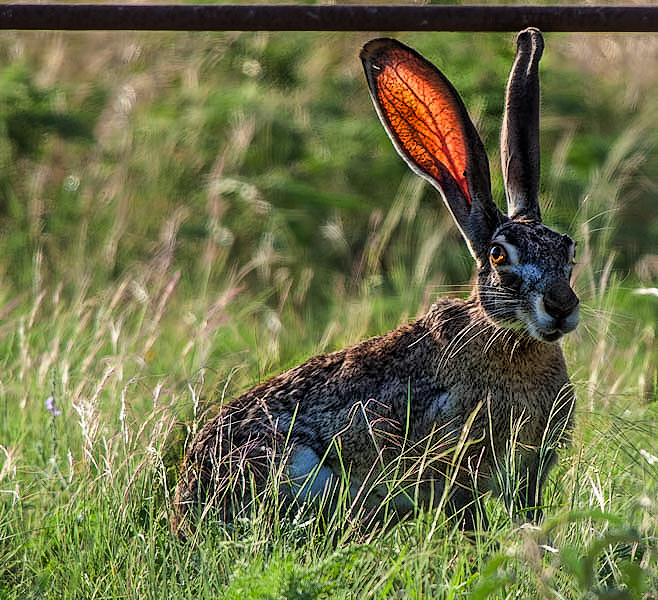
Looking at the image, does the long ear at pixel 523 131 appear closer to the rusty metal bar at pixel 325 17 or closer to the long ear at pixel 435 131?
the long ear at pixel 435 131

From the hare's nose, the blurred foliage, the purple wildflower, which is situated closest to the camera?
the hare's nose

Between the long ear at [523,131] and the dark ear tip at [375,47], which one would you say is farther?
the long ear at [523,131]

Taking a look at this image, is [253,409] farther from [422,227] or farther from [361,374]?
[422,227]

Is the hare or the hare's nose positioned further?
the hare

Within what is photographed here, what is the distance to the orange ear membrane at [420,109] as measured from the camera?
15.1 feet

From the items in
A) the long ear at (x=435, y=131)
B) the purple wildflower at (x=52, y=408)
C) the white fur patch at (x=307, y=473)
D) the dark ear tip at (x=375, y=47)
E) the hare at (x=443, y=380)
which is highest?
the dark ear tip at (x=375, y=47)

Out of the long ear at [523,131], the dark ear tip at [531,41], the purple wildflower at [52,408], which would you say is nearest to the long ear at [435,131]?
the long ear at [523,131]

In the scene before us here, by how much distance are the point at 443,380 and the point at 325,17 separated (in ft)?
4.47

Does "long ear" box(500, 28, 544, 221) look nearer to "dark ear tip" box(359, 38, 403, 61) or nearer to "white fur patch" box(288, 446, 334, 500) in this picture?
"dark ear tip" box(359, 38, 403, 61)

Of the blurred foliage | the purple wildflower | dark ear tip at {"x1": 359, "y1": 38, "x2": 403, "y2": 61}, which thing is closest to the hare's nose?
dark ear tip at {"x1": 359, "y1": 38, "x2": 403, "y2": 61}

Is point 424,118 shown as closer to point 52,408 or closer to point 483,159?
point 483,159

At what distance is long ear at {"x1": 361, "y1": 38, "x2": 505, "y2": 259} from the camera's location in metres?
4.60

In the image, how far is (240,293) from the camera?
311 inches

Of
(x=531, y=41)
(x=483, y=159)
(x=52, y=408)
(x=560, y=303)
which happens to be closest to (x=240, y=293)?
(x=52, y=408)
